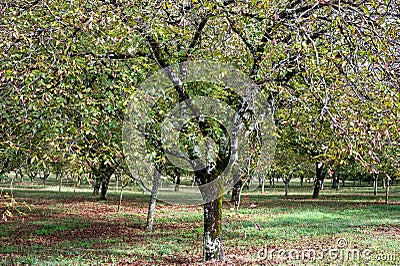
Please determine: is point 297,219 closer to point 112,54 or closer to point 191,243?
point 191,243

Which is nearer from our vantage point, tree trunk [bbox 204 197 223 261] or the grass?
tree trunk [bbox 204 197 223 261]

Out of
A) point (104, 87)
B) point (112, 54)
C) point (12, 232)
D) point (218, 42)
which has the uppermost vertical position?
point (218, 42)

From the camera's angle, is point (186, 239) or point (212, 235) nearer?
point (212, 235)

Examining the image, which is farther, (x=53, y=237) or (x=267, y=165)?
(x=53, y=237)

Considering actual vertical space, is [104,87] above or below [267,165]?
above

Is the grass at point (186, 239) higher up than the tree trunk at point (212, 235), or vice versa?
the tree trunk at point (212, 235)

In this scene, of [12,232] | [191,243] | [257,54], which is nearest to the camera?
[257,54]

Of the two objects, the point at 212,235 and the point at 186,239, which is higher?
the point at 212,235

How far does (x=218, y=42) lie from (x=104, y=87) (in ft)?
10.5

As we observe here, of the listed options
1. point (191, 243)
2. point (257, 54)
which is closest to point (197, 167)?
point (257, 54)

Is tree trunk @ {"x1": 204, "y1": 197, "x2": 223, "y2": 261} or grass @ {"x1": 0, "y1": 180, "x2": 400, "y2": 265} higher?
tree trunk @ {"x1": 204, "y1": 197, "x2": 223, "y2": 261}

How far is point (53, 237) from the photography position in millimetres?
16156

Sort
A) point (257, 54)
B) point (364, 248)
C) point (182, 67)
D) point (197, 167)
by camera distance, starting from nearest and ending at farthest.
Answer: point (257, 54) < point (182, 67) < point (197, 167) < point (364, 248)

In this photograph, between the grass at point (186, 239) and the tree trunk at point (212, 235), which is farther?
the grass at point (186, 239)
